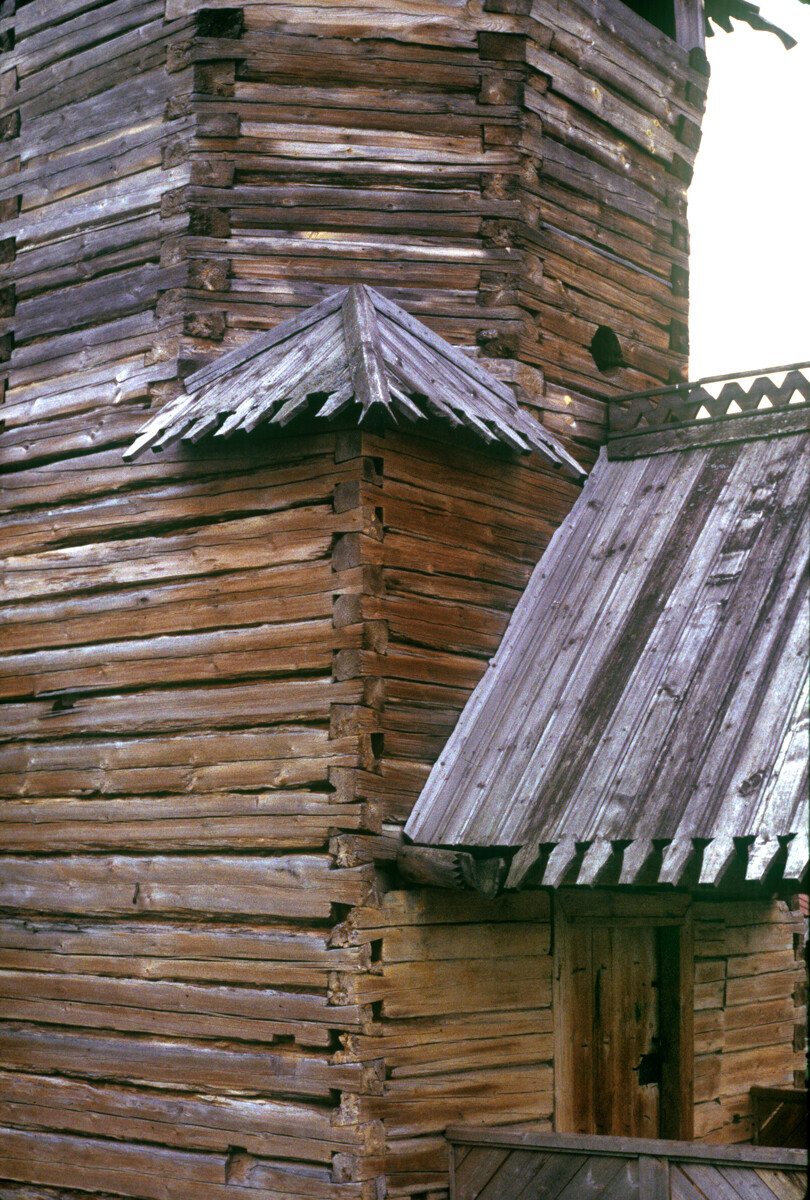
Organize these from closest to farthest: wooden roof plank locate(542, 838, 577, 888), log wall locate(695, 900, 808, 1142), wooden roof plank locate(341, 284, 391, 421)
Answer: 1. wooden roof plank locate(542, 838, 577, 888)
2. wooden roof plank locate(341, 284, 391, 421)
3. log wall locate(695, 900, 808, 1142)

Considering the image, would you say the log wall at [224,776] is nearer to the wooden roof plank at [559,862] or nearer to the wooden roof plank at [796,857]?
the wooden roof plank at [559,862]

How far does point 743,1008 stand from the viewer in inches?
370

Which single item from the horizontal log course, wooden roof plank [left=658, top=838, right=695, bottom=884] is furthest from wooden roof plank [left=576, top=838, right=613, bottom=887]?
the horizontal log course

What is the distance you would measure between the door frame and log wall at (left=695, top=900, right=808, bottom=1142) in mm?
123

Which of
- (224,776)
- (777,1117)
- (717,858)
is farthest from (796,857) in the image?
(777,1117)

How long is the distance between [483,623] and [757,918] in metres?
3.49

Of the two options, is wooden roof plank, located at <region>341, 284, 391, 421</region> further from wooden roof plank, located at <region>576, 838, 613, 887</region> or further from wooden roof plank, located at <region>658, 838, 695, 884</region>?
wooden roof plank, located at <region>658, 838, 695, 884</region>

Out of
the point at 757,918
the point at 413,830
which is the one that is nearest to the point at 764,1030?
the point at 757,918

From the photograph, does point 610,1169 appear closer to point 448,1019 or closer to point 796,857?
point 448,1019

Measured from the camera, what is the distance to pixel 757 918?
9.74 m

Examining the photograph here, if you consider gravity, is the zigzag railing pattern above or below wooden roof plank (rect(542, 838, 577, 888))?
above

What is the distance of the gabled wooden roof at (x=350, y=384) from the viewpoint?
23.6ft

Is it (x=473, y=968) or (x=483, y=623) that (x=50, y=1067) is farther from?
(x=483, y=623)

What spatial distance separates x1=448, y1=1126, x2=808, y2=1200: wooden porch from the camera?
618 centimetres
